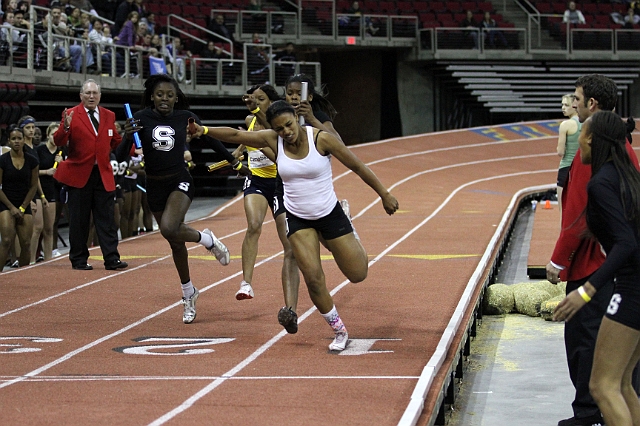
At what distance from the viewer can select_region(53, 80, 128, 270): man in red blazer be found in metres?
11.8

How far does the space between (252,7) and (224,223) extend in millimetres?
14663

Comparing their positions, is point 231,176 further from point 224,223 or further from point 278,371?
point 278,371

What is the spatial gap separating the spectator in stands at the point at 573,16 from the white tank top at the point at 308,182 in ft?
97.0

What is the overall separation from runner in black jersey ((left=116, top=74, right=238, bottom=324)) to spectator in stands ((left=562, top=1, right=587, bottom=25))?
2825 centimetres

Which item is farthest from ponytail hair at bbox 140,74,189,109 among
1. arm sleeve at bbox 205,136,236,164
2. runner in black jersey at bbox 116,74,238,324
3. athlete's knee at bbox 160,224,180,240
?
athlete's knee at bbox 160,224,180,240

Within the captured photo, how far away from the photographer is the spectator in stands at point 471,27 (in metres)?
33.6

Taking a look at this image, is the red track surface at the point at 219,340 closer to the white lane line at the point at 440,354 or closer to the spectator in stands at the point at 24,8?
the white lane line at the point at 440,354

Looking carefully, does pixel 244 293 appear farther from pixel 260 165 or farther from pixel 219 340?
pixel 260 165

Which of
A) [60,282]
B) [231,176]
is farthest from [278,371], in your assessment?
[231,176]

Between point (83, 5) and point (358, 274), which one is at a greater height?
point (83, 5)

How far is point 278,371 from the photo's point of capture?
6484 millimetres

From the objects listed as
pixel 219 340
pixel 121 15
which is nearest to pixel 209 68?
pixel 121 15

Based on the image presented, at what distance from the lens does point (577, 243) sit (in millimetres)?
5586

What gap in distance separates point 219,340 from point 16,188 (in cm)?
541
